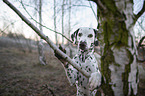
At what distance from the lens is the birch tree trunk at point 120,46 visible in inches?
27.2

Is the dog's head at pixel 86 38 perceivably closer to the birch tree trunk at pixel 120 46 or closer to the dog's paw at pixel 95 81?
the dog's paw at pixel 95 81

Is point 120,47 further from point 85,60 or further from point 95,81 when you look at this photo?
point 85,60

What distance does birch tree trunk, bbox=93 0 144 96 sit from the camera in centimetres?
69

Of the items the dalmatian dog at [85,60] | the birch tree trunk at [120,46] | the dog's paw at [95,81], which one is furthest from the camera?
the dalmatian dog at [85,60]

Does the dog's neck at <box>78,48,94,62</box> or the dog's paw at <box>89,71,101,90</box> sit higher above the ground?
the dog's neck at <box>78,48,94,62</box>

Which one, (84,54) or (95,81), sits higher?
(84,54)

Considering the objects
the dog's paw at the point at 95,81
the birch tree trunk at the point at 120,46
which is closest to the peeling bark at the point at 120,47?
the birch tree trunk at the point at 120,46

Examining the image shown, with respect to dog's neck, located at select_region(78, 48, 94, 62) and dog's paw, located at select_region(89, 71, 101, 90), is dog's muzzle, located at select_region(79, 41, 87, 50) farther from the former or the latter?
dog's paw, located at select_region(89, 71, 101, 90)

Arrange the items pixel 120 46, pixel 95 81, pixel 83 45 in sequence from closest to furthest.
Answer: pixel 120 46 → pixel 95 81 → pixel 83 45

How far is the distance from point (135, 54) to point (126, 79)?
243 mm

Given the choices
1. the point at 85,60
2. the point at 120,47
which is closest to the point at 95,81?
the point at 120,47

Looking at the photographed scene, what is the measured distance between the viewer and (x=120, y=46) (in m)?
0.72

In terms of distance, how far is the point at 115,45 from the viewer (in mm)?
726

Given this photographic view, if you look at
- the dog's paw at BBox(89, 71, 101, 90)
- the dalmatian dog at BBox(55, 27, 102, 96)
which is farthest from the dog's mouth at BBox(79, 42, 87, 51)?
the dog's paw at BBox(89, 71, 101, 90)
